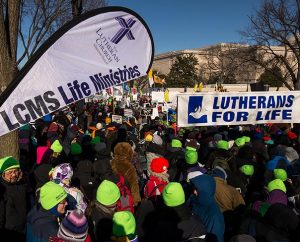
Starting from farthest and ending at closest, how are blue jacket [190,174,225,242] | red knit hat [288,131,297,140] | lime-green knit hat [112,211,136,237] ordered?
red knit hat [288,131,297,140] → blue jacket [190,174,225,242] → lime-green knit hat [112,211,136,237]

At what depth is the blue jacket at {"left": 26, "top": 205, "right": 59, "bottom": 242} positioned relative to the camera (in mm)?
2977

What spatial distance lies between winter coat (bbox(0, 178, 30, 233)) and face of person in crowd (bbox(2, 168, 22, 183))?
0.16ft

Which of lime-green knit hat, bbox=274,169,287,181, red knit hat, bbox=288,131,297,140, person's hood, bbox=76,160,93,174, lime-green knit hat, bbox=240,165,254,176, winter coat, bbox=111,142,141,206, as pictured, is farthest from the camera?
red knit hat, bbox=288,131,297,140

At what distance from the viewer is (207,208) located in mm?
3703

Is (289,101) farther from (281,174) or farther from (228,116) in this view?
(281,174)

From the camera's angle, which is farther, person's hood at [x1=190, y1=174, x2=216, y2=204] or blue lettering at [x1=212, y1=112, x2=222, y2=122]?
blue lettering at [x1=212, y1=112, x2=222, y2=122]

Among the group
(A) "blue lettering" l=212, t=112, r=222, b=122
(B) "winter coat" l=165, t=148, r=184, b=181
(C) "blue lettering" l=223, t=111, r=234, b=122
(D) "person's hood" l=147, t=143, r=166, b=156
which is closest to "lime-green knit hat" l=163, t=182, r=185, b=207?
(B) "winter coat" l=165, t=148, r=184, b=181

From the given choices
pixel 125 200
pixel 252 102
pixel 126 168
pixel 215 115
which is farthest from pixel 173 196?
pixel 252 102

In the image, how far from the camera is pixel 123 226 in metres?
2.96

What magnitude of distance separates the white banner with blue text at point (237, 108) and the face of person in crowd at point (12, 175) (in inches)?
131

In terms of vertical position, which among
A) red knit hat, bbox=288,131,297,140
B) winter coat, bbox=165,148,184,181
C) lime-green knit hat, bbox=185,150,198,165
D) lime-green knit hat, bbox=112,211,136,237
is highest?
lime-green knit hat, bbox=112,211,136,237

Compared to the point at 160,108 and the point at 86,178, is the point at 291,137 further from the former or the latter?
the point at 160,108

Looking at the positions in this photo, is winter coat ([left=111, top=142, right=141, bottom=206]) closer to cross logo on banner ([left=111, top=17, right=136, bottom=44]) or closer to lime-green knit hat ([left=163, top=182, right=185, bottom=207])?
lime-green knit hat ([left=163, top=182, right=185, bottom=207])

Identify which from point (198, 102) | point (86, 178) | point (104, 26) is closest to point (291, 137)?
point (198, 102)
